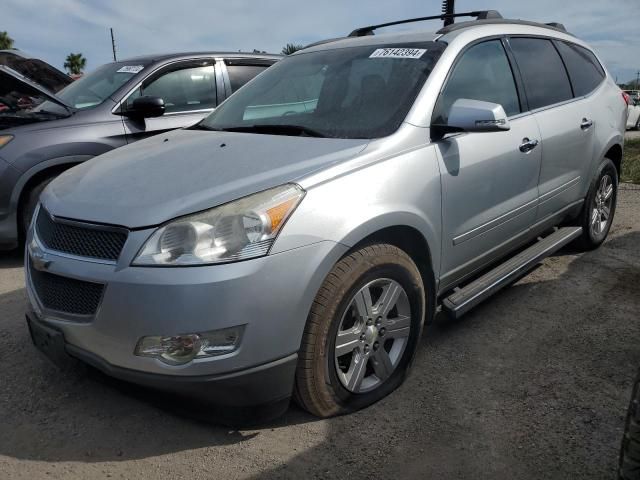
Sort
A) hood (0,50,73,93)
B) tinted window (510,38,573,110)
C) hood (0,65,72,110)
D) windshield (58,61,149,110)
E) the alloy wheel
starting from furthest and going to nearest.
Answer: hood (0,50,73,93) < windshield (58,61,149,110) < hood (0,65,72,110) < tinted window (510,38,573,110) < the alloy wheel

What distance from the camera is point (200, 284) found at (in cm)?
194

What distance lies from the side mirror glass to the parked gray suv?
275cm

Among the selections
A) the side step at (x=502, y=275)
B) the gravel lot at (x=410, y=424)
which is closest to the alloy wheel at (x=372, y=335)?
the gravel lot at (x=410, y=424)

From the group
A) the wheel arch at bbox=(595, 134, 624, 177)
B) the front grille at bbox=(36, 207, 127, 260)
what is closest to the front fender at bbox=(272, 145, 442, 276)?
the front grille at bbox=(36, 207, 127, 260)

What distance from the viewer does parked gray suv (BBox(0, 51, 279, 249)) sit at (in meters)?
4.39

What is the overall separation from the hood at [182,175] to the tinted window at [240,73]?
2.88 meters

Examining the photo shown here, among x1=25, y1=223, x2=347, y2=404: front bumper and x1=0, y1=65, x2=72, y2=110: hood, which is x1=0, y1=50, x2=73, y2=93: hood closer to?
x1=0, y1=65, x2=72, y2=110: hood

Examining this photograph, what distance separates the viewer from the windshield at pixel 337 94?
2742 millimetres

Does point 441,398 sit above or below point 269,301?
below

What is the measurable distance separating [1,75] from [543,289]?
4.67 metres

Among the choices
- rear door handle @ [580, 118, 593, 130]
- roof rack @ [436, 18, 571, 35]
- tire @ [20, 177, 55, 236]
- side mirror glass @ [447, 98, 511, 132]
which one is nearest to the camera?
side mirror glass @ [447, 98, 511, 132]

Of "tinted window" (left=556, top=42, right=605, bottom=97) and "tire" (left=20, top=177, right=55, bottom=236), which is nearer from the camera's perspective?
"tinted window" (left=556, top=42, right=605, bottom=97)

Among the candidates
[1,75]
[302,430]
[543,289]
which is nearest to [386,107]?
[302,430]

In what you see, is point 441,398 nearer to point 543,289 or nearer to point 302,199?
point 302,199
